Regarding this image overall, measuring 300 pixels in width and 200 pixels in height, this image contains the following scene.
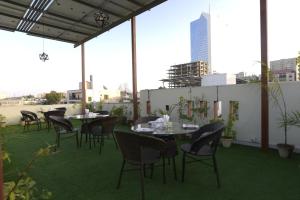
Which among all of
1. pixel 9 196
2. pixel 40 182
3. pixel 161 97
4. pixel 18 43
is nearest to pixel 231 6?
pixel 161 97

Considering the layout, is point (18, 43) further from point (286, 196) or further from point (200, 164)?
point (286, 196)

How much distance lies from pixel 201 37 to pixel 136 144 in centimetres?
1861

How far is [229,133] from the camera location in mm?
5094

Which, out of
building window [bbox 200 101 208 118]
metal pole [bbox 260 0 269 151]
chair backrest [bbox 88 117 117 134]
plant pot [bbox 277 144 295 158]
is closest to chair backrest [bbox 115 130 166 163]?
chair backrest [bbox 88 117 117 134]

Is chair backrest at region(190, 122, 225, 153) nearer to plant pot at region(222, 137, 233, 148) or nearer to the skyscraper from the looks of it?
plant pot at region(222, 137, 233, 148)

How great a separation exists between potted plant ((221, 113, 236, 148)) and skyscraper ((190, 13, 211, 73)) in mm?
11996

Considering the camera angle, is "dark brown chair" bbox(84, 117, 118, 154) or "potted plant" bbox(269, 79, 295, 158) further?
"dark brown chair" bbox(84, 117, 118, 154)

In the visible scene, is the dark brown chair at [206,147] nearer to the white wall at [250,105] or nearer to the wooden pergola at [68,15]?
the white wall at [250,105]

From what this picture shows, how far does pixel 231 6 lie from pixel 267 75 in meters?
2.59

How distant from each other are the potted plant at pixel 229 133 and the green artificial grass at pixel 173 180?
306mm

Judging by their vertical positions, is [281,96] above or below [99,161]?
above

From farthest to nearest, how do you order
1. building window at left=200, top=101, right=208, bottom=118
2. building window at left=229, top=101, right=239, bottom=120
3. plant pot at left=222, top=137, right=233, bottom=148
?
1. building window at left=200, top=101, right=208, bottom=118
2. building window at left=229, top=101, right=239, bottom=120
3. plant pot at left=222, top=137, right=233, bottom=148

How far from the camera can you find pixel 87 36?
9914 millimetres

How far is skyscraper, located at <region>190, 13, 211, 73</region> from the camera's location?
54.9ft
